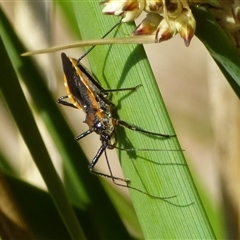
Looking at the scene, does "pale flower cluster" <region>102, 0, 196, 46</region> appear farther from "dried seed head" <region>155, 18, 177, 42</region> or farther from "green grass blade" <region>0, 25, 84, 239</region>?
"green grass blade" <region>0, 25, 84, 239</region>

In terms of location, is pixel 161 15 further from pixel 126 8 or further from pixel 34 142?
pixel 34 142

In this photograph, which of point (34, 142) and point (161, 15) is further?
point (34, 142)

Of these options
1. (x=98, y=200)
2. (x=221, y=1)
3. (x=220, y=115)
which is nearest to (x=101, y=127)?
(x=98, y=200)

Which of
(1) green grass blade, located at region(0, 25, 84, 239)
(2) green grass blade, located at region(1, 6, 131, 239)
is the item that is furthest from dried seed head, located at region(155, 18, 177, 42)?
(2) green grass blade, located at region(1, 6, 131, 239)

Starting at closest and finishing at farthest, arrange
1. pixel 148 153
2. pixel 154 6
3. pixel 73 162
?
pixel 154 6
pixel 148 153
pixel 73 162

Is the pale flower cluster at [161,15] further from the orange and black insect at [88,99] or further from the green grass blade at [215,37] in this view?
the orange and black insect at [88,99]

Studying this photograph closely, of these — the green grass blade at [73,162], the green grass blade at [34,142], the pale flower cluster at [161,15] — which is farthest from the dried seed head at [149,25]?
the green grass blade at [73,162]

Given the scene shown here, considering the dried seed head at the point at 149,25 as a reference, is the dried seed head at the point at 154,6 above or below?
above

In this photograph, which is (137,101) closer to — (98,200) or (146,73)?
(146,73)

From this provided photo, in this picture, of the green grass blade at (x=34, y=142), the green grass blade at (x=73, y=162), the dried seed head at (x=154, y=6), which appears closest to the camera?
the dried seed head at (x=154, y=6)

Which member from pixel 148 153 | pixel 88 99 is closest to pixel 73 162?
pixel 88 99
